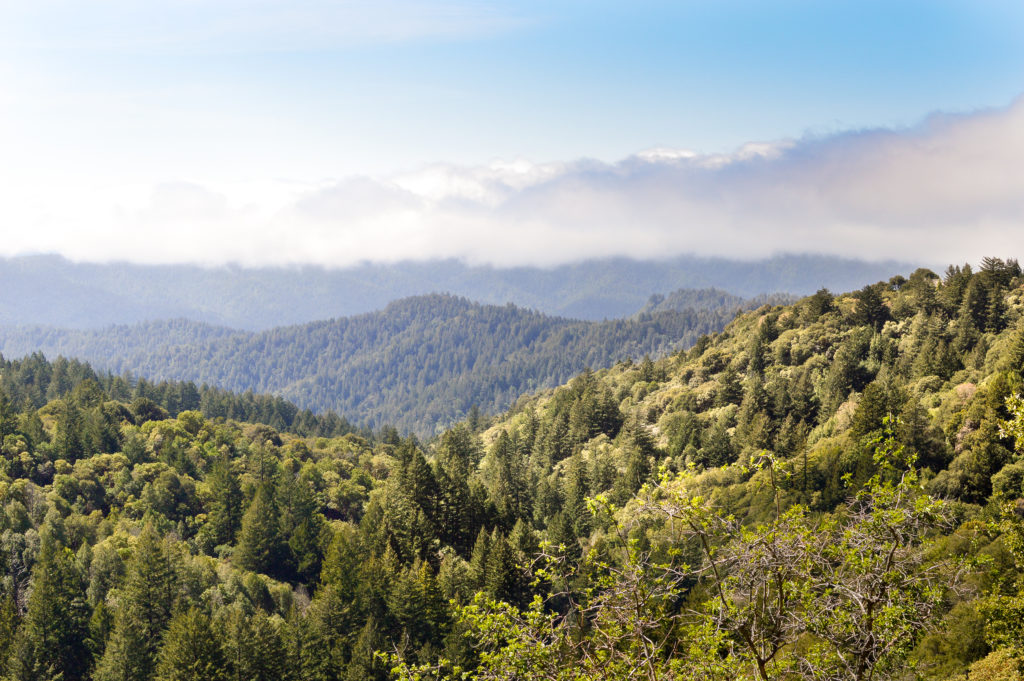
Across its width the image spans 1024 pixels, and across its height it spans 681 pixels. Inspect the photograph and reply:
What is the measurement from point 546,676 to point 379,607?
5154 cm

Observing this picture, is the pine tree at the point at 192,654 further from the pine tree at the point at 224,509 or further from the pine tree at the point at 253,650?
the pine tree at the point at 224,509

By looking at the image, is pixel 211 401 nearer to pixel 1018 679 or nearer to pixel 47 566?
pixel 47 566

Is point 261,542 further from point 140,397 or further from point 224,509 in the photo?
point 140,397

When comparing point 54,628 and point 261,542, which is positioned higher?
point 261,542

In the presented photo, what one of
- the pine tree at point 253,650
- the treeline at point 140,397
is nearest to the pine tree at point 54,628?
the pine tree at point 253,650

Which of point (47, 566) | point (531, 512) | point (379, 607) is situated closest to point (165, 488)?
point (47, 566)

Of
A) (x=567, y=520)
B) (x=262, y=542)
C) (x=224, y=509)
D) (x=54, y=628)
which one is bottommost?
(x=54, y=628)

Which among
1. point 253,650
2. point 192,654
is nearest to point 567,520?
point 253,650

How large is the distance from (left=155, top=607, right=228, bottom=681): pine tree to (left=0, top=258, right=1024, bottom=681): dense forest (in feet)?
0.62

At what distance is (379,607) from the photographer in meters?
60.4

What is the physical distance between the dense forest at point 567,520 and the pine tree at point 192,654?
7.4 inches

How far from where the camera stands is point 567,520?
74.0m

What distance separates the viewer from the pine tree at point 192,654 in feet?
164

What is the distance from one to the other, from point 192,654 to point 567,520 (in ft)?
126
